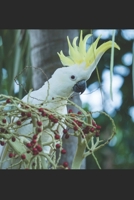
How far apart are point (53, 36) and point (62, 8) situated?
704 millimetres

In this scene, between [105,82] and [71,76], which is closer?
[71,76]

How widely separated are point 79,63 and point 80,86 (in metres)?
0.16

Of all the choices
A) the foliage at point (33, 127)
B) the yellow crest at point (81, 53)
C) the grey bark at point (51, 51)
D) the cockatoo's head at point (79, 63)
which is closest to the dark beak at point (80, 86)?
the cockatoo's head at point (79, 63)

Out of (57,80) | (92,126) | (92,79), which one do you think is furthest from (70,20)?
(92,79)

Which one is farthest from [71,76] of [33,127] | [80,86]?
[33,127]

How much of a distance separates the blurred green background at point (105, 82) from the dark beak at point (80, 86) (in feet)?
0.14

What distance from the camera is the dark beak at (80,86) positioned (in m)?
1.82

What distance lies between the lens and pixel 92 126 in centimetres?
112

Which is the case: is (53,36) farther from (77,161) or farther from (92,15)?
(77,161)

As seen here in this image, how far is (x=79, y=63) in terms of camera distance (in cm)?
170

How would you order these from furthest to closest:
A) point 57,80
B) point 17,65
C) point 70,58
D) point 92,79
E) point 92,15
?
point 92,79
point 17,65
point 57,80
point 70,58
point 92,15

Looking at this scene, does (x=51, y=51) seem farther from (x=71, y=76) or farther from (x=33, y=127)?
(x=33, y=127)

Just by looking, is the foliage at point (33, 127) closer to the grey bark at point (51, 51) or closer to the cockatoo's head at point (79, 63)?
the cockatoo's head at point (79, 63)

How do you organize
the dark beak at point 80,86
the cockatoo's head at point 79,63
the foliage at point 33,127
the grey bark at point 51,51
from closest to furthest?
the foliage at point 33,127 < the cockatoo's head at point 79,63 < the dark beak at point 80,86 < the grey bark at point 51,51
